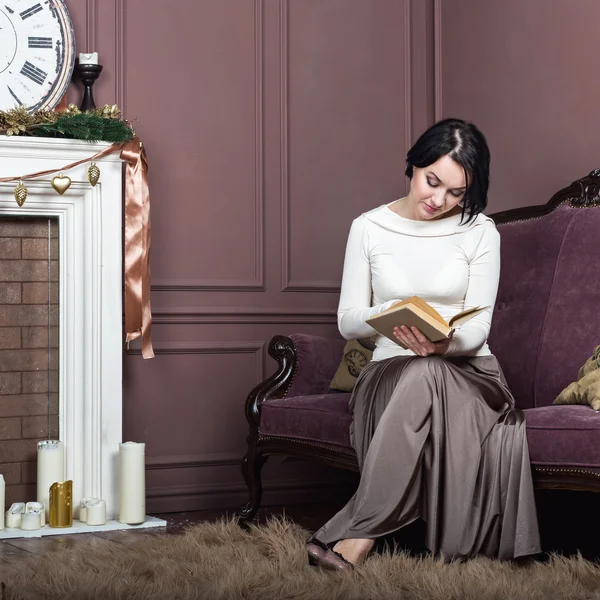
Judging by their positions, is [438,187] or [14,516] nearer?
[438,187]

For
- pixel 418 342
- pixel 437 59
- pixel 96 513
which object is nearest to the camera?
pixel 418 342

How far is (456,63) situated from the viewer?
4016 mm

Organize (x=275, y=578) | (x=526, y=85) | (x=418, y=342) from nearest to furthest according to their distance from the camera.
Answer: (x=275, y=578) → (x=418, y=342) → (x=526, y=85)

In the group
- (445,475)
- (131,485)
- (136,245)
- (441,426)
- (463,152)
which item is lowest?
(131,485)

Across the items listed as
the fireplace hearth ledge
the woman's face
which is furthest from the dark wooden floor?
the woman's face

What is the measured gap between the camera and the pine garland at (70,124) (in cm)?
326

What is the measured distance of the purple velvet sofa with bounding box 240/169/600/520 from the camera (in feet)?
9.27

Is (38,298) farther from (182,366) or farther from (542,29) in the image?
(542,29)

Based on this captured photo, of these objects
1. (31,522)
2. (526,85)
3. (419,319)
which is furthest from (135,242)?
(526,85)

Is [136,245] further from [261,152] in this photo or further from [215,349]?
[261,152]

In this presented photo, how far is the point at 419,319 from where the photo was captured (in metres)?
2.23

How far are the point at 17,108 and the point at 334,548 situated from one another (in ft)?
6.37

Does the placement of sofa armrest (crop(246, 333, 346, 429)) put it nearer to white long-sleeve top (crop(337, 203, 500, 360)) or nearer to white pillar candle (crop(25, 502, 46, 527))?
white long-sleeve top (crop(337, 203, 500, 360))

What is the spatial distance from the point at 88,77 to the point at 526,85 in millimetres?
1651
